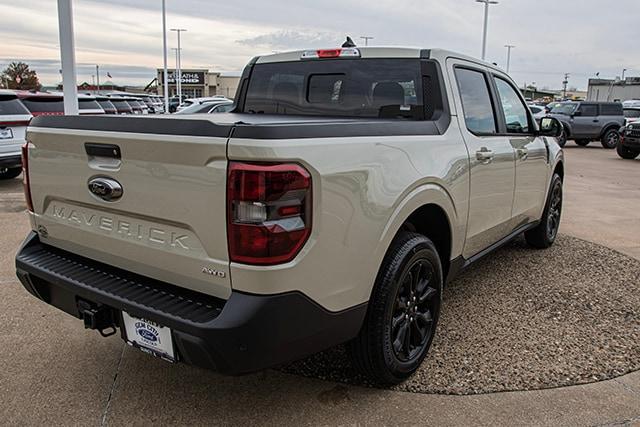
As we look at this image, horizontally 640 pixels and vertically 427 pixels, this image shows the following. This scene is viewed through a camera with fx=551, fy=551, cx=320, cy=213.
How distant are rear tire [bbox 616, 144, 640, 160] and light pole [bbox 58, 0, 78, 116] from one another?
15.7 metres

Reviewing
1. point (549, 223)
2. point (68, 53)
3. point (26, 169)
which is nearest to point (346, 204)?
point (26, 169)

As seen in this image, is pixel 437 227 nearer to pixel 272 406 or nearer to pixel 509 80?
pixel 272 406

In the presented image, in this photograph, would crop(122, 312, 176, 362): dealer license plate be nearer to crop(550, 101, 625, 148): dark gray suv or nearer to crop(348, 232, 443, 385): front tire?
crop(348, 232, 443, 385): front tire

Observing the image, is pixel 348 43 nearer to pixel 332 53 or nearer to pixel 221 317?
pixel 332 53

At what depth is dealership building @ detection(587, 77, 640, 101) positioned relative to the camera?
52.3 meters

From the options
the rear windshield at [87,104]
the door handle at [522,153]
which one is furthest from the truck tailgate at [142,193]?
the rear windshield at [87,104]

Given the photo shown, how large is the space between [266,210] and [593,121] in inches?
871

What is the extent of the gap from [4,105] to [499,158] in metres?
8.32

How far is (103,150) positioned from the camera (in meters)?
2.50

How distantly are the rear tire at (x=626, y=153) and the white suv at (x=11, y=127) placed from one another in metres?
16.2

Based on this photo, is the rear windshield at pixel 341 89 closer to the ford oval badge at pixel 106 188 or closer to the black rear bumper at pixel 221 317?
the black rear bumper at pixel 221 317

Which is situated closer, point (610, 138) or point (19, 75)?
point (610, 138)

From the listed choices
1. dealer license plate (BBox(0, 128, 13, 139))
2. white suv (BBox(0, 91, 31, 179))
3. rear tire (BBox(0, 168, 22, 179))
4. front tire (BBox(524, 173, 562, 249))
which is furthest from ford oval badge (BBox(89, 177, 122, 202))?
rear tire (BBox(0, 168, 22, 179))

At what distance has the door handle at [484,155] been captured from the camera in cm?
366
